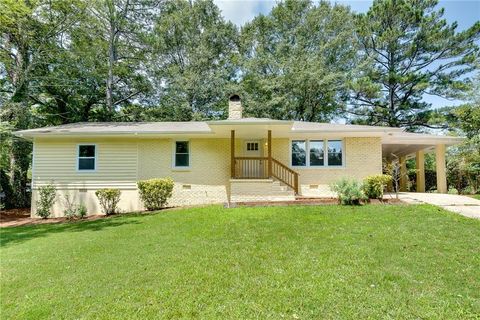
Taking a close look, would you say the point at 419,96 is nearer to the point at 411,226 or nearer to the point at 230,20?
the point at 230,20

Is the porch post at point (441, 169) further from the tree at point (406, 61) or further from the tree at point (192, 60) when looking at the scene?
the tree at point (192, 60)

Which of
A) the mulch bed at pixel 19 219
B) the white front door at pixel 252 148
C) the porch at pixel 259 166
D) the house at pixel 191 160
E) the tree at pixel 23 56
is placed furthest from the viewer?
the tree at pixel 23 56

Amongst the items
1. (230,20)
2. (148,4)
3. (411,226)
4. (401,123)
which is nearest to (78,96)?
(148,4)

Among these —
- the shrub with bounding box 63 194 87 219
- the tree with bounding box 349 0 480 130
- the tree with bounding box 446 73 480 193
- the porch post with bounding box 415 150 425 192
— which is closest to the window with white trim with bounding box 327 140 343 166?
the porch post with bounding box 415 150 425 192

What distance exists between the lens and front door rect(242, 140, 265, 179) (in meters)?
13.0

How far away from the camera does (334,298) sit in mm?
3615

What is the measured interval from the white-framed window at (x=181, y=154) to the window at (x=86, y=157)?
12.5 feet

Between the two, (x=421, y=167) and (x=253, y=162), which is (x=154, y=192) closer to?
(x=253, y=162)

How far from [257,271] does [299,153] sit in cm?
928

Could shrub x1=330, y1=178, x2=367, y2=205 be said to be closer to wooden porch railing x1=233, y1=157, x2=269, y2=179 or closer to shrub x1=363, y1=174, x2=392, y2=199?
shrub x1=363, y1=174, x2=392, y2=199

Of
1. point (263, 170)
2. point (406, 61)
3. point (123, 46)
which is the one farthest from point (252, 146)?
point (406, 61)

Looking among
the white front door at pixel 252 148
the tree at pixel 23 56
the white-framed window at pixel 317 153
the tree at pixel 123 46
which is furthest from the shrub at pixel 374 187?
the tree at pixel 123 46

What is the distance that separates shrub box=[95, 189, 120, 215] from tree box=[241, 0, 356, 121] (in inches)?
528

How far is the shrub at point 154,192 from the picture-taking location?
11656mm
